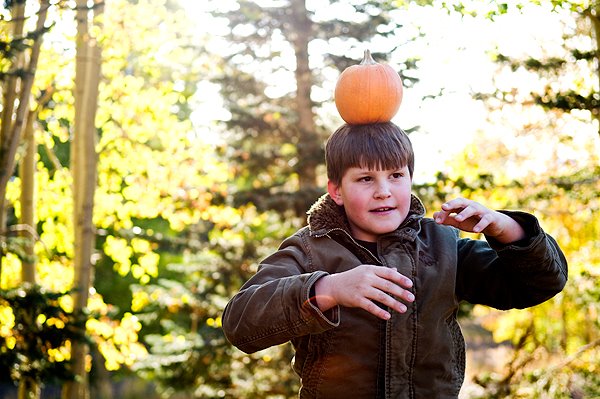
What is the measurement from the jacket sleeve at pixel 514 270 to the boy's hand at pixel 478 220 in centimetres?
3

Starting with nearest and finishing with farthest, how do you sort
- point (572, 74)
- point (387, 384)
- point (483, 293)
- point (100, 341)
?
point (387, 384), point (483, 293), point (572, 74), point (100, 341)

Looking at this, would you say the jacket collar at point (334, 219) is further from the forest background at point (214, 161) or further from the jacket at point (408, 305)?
the forest background at point (214, 161)

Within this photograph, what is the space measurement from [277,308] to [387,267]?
303 millimetres

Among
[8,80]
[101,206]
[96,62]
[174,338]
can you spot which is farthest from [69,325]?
[174,338]

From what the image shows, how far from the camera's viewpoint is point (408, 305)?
2207mm

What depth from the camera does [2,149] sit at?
5.38 m

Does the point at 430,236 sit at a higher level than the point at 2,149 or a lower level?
lower

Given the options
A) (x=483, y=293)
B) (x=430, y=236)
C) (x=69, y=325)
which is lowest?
(x=69, y=325)

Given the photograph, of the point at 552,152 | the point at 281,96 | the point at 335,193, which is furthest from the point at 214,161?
the point at 335,193

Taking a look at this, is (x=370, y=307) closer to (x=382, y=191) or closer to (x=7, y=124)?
(x=382, y=191)

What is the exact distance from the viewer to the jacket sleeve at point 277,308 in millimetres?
1961

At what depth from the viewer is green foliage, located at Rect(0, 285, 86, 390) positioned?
524 cm

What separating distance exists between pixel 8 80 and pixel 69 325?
1.77m

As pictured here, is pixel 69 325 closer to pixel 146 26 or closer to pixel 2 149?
pixel 2 149
